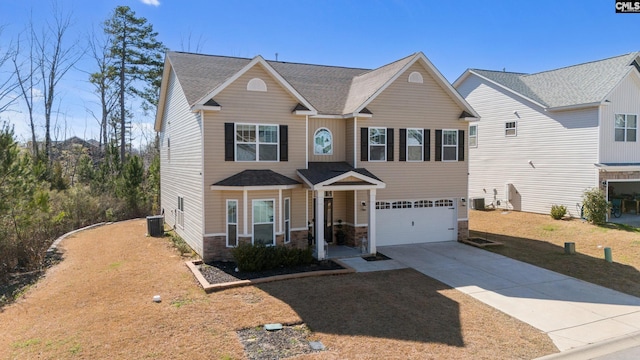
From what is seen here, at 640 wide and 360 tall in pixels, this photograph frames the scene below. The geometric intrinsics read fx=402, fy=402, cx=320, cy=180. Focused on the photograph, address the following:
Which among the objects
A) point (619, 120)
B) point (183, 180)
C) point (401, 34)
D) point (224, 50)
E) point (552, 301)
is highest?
point (224, 50)

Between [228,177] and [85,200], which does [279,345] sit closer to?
[228,177]

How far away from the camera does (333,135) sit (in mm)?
17031

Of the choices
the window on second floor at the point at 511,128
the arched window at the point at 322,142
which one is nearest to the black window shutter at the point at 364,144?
the arched window at the point at 322,142

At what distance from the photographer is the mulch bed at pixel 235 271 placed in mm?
12227

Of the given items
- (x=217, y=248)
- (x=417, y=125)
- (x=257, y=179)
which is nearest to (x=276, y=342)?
(x=217, y=248)

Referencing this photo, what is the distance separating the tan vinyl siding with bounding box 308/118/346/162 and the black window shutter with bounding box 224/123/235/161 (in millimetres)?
3367

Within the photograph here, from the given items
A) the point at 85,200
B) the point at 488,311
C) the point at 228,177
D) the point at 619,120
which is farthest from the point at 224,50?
the point at 488,311

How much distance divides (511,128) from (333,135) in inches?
576

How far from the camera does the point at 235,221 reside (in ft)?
47.4

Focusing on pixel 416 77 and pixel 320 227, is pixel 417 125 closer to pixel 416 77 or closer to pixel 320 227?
pixel 416 77

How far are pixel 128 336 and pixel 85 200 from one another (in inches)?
720

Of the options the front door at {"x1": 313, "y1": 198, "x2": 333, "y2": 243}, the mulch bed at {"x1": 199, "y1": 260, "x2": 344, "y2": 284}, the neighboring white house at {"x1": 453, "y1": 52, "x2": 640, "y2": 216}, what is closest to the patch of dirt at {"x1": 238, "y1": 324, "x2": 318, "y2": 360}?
the mulch bed at {"x1": 199, "y1": 260, "x2": 344, "y2": 284}

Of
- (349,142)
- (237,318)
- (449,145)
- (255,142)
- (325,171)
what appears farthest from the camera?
(449,145)

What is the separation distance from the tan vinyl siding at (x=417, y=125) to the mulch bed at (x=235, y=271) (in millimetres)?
4648
